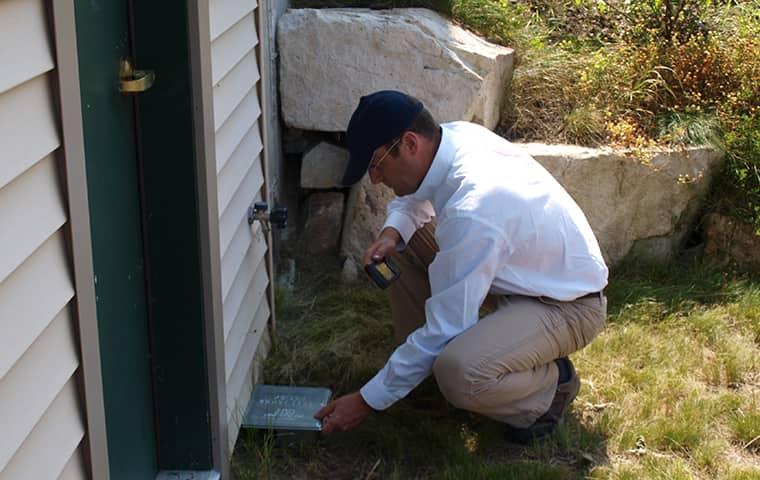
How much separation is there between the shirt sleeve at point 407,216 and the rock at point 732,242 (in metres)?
1.94

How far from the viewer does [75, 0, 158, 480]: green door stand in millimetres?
2496

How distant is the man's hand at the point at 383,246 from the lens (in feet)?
12.8

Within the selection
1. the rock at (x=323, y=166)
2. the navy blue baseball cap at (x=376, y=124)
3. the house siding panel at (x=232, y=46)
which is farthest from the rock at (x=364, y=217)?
the navy blue baseball cap at (x=376, y=124)

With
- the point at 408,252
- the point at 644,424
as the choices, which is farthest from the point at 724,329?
the point at 408,252

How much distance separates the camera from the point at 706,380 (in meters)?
4.31

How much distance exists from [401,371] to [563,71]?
2740mm

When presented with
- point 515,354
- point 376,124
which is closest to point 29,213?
point 376,124

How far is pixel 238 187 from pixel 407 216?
0.68 metres

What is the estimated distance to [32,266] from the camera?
73.2 inches

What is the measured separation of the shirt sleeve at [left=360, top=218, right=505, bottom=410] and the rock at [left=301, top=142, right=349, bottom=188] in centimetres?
195

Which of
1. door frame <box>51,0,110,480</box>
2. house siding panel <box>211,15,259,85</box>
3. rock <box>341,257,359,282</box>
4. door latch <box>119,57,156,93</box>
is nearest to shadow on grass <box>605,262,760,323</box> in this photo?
rock <box>341,257,359,282</box>

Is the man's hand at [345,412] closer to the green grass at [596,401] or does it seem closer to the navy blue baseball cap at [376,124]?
the green grass at [596,401]

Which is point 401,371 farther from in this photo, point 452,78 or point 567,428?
point 452,78

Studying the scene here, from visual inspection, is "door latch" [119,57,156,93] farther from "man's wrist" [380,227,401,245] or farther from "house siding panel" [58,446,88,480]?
"man's wrist" [380,227,401,245]
